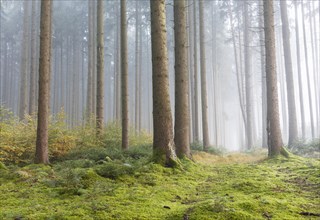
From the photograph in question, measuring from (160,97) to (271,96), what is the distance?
19.1ft

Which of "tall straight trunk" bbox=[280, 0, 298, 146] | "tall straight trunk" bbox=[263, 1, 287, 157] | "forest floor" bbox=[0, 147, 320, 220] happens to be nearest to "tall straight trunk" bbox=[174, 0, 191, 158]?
"forest floor" bbox=[0, 147, 320, 220]

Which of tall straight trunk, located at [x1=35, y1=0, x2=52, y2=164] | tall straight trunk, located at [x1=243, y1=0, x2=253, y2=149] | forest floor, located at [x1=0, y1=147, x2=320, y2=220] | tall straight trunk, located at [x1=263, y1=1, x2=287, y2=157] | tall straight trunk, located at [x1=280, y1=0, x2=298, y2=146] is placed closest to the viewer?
A: forest floor, located at [x1=0, y1=147, x2=320, y2=220]

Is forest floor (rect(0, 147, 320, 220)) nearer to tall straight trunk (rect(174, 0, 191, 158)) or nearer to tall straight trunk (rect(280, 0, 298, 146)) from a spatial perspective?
tall straight trunk (rect(174, 0, 191, 158))

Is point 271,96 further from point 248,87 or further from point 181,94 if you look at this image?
point 248,87

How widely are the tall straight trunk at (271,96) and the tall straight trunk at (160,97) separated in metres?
5.38

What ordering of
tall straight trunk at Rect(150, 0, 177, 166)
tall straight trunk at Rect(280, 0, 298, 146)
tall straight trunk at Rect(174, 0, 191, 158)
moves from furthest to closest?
tall straight trunk at Rect(280, 0, 298, 146)
tall straight trunk at Rect(174, 0, 191, 158)
tall straight trunk at Rect(150, 0, 177, 166)

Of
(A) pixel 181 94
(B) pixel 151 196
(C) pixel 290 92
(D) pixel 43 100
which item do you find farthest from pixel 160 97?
(C) pixel 290 92

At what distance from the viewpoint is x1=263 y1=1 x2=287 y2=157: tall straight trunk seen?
454 inches

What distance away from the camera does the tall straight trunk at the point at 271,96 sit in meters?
11.5

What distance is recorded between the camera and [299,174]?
24.3ft

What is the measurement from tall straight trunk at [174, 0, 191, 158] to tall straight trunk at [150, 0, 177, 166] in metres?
1.71

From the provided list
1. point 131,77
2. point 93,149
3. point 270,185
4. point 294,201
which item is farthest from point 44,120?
point 131,77

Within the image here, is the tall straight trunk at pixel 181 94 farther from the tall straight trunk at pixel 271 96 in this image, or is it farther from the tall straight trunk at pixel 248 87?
the tall straight trunk at pixel 248 87

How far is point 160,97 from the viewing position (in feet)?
25.9
